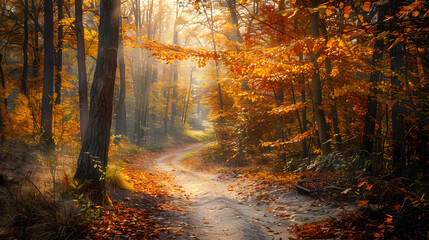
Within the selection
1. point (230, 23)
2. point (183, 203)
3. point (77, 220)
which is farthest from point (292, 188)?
point (230, 23)

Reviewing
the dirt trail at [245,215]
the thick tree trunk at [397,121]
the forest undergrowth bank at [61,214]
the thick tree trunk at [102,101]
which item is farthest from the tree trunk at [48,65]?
the thick tree trunk at [397,121]

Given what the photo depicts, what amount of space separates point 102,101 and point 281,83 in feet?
22.3

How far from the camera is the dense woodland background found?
5.43 metres

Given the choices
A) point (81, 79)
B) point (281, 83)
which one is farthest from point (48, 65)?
point (281, 83)

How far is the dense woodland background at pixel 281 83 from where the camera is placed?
214 inches

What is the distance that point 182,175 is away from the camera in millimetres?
12133

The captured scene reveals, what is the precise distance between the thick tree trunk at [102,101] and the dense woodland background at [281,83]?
0.9 inches

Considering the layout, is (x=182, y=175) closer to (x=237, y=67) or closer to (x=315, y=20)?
(x=237, y=67)

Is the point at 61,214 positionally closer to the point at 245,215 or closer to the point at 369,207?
the point at 245,215

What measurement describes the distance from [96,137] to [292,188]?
5.48 meters

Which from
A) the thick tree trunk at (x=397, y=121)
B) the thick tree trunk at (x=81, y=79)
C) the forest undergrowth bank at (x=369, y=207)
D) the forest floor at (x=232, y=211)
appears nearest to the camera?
the forest undergrowth bank at (x=369, y=207)

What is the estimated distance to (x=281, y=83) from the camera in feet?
32.0

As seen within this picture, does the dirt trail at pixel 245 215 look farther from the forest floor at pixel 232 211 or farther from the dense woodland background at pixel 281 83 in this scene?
the dense woodland background at pixel 281 83

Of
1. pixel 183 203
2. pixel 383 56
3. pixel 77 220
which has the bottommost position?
pixel 183 203
